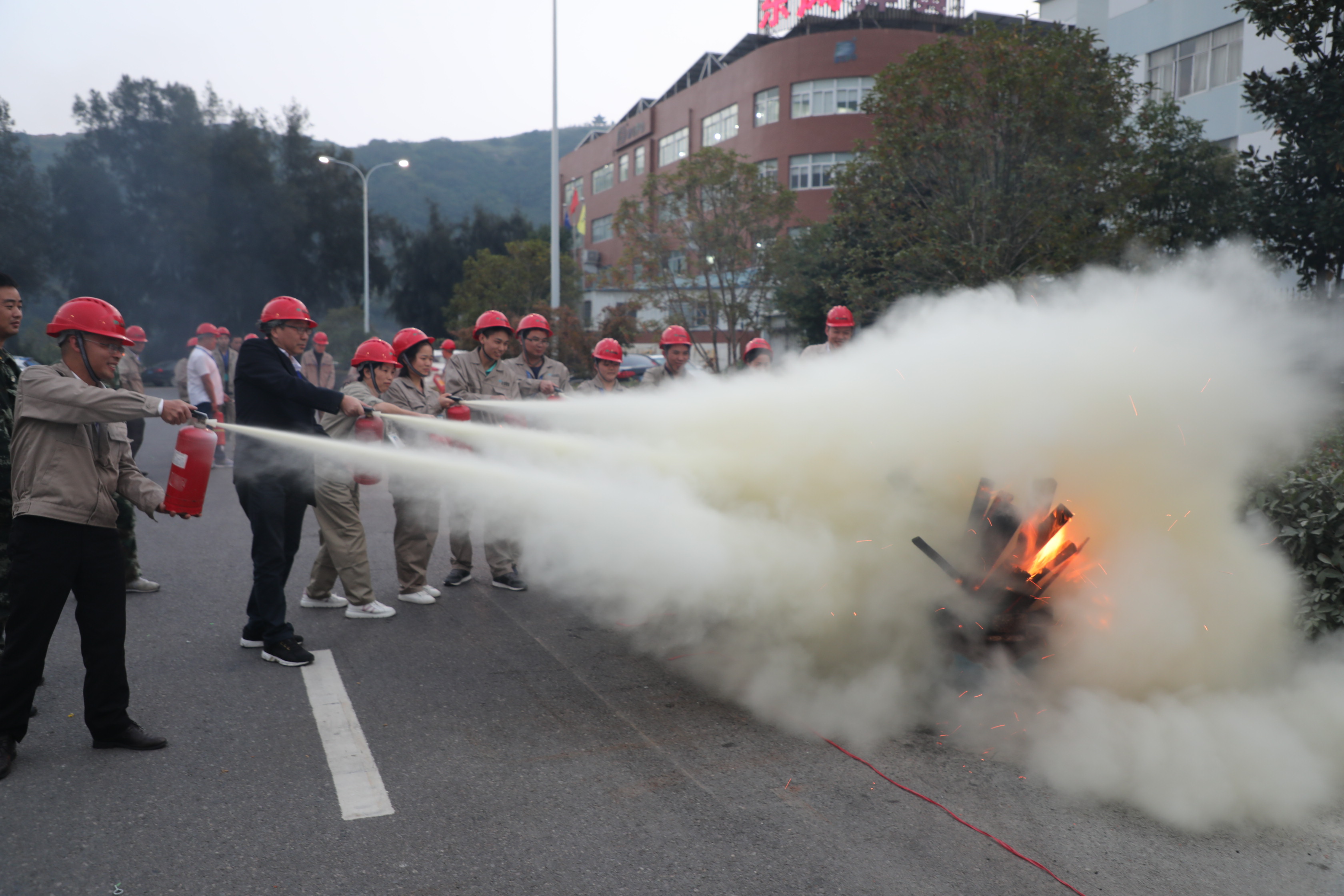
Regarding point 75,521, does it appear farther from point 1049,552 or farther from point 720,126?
point 720,126

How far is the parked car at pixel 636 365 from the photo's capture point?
2053cm

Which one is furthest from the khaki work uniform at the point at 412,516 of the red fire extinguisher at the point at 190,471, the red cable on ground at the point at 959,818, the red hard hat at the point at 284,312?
the red cable on ground at the point at 959,818

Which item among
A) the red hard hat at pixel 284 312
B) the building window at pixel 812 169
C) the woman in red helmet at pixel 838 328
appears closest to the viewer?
the red hard hat at pixel 284 312

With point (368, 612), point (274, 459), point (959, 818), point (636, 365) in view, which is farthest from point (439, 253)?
point (959, 818)

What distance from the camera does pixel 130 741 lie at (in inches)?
146

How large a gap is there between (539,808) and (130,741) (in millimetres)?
1819

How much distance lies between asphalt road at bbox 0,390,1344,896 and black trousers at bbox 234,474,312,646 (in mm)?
225

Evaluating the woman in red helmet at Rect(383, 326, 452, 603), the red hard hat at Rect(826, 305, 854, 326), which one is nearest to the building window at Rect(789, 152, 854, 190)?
the red hard hat at Rect(826, 305, 854, 326)

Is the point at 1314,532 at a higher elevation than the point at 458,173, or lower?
lower

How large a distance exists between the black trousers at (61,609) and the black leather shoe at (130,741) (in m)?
0.02

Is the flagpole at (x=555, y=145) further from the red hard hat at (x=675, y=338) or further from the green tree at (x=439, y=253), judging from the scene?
the green tree at (x=439, y=253)

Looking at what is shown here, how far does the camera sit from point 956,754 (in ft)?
12.2

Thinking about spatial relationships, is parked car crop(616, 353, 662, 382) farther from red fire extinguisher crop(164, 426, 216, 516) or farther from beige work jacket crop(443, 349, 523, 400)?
red fire extinguisher crop(164, 426, 216, 516)

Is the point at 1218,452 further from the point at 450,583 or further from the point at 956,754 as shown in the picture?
the point at 450,583
